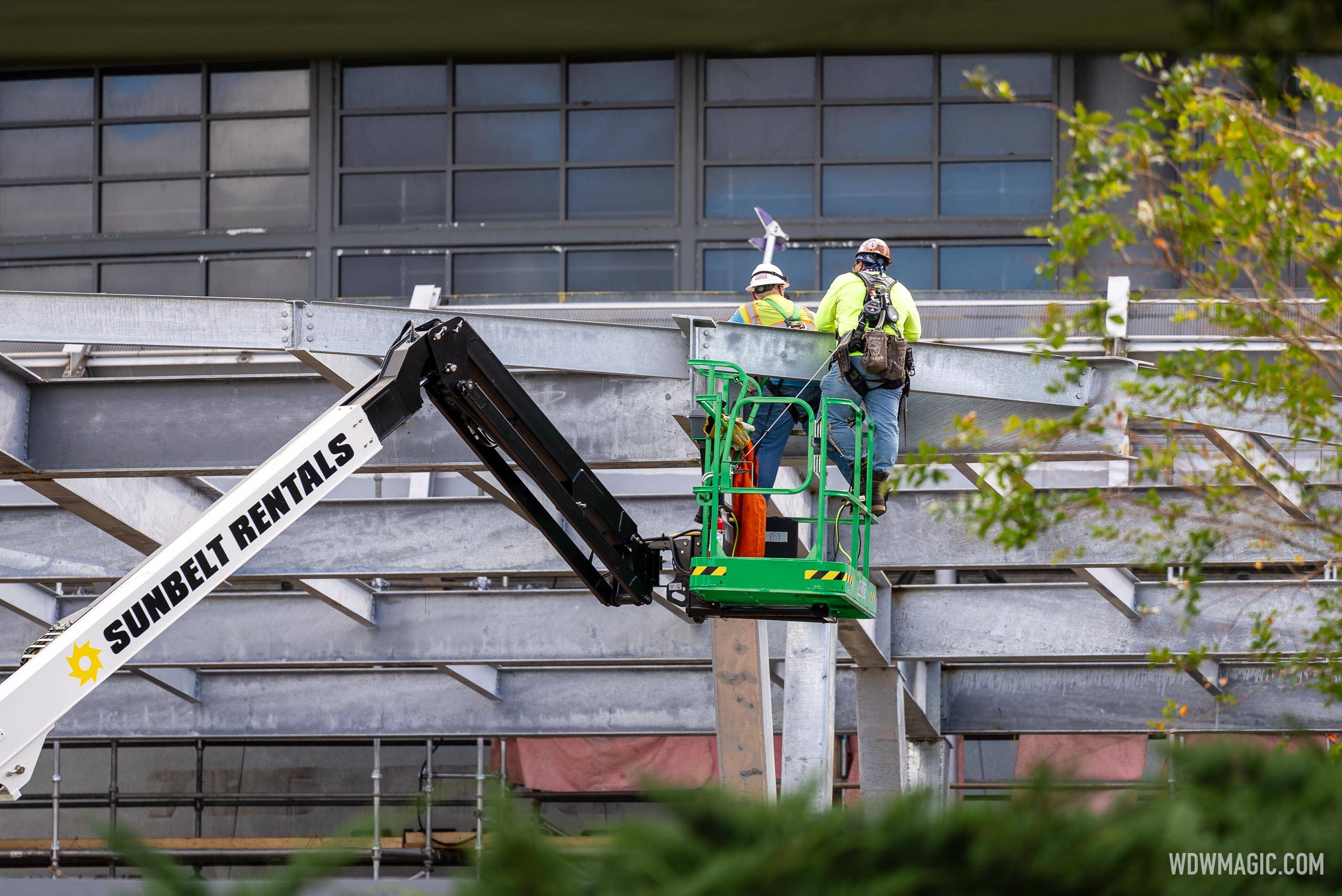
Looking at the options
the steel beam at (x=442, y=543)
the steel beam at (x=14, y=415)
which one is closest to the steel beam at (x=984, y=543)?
the steel beam at (x=442, y=543)

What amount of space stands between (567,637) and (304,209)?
7.82 meters

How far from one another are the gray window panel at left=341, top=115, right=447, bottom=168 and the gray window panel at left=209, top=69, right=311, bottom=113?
0.68 metres

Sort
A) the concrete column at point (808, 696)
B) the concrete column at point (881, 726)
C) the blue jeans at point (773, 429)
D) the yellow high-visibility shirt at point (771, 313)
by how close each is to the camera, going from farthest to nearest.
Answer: the concrete column at point (881, 726) < the concrete column at point (808, 696) < the yellow high-visibility shirt at point (771, 313) < the blue jeans at point (773, 429)

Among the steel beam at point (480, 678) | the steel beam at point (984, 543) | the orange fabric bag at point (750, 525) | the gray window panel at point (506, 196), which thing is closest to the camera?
the orange fabric bag at point (750, 525)

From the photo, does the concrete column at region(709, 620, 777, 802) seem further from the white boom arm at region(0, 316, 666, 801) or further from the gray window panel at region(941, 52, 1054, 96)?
the gray window panel at region(941, 52, 1054, 96)

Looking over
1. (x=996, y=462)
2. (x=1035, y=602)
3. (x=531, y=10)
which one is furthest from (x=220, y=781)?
(x=996, y=462)

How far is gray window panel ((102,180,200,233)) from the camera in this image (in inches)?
822

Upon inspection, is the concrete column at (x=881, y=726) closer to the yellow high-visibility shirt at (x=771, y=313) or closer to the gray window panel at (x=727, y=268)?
the yellow high-visibility shirt at (x=771, y=313)

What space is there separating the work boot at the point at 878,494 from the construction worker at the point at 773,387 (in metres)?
0.57

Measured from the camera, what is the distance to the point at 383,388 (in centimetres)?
909

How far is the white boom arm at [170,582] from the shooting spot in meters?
7.91

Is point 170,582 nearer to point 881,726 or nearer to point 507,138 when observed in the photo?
point 881,726

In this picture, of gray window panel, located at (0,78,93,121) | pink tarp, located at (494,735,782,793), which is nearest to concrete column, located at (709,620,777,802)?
pink tarp, located at (494,735,782,793)

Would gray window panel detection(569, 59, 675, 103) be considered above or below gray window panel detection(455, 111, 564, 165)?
→ above
